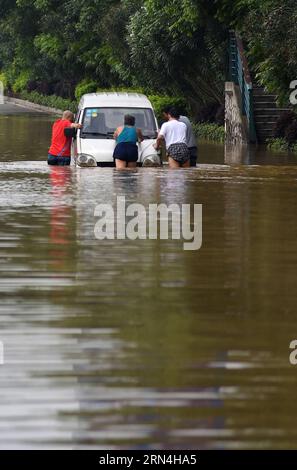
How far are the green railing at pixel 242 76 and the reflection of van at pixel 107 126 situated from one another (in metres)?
Answer: 12.5

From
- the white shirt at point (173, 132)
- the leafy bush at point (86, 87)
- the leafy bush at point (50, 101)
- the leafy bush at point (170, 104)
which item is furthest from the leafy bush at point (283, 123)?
the leafy bush at point (50, 101)

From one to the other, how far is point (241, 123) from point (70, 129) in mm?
15136

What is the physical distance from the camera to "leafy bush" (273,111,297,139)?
113 feet

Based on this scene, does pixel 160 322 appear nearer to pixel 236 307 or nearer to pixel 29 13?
pixel 236 307

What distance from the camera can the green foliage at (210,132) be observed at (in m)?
39.2

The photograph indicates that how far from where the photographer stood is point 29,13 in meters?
67.9

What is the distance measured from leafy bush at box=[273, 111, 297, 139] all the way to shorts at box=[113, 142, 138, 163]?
42.2ft

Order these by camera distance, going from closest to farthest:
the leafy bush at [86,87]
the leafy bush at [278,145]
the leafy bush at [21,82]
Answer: the leafy bush at [278,145] → the leafy bush at [86,87] → the leafy bush at [21,82]

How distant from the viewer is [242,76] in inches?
1473

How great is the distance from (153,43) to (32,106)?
133ft

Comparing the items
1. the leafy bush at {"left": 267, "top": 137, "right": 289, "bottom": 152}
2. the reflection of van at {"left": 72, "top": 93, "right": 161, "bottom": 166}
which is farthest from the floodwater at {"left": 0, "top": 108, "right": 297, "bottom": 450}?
the leafy bush at {"left": 267, "top": 137, "right": 289, "bottom": 152}

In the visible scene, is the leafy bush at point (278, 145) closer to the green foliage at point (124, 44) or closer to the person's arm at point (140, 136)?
the green foliage at point (124, 44)
